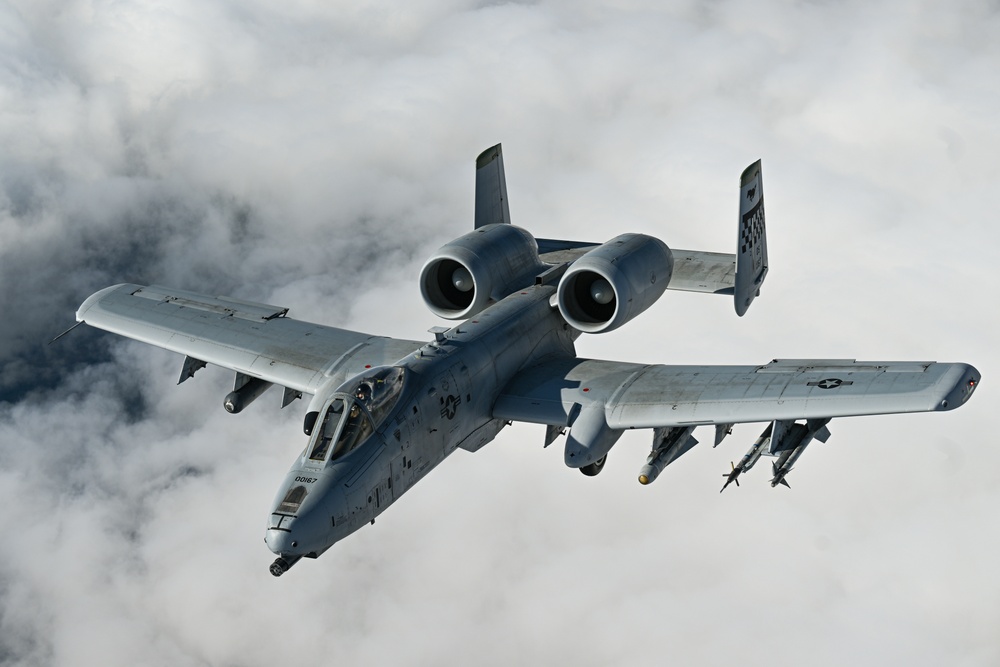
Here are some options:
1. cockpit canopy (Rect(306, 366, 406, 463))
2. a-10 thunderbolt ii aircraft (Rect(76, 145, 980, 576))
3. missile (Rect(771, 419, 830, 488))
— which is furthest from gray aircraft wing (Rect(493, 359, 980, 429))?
cockpit canopy (Rect(306, 366, 406, 463))

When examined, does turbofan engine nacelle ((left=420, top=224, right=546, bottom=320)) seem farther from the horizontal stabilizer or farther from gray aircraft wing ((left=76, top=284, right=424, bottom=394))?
the horizontal stabilizer

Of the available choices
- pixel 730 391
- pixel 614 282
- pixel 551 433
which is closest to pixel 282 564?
pixel 551 433

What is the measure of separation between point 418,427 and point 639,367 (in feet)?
14.7

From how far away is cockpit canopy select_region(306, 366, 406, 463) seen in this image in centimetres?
1493

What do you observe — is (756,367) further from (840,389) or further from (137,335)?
(137,335)

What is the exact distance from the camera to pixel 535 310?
19234 mm

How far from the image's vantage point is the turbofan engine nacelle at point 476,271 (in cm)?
1972

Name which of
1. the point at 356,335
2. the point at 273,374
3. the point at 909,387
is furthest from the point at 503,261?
the point at 909,387

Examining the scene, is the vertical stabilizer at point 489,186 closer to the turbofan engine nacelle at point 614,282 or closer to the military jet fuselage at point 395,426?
the turbofan engine nacelle at point 614,282

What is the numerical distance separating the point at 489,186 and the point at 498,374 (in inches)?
239

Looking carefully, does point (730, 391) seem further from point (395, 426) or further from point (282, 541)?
point (282, 541)

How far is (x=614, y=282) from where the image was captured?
60.2ft

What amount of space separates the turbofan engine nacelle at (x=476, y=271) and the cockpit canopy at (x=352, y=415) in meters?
4.46

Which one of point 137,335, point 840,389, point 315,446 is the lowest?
point 137,335
